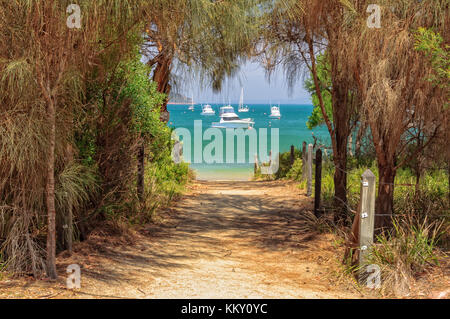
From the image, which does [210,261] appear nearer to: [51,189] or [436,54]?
[51,189]

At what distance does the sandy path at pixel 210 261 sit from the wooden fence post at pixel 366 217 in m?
0.35

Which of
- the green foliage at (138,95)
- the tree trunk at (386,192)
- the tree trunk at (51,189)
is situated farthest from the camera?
the green foliage at (138,95)

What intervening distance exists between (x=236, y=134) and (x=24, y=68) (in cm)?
5814

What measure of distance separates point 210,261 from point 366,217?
214cm

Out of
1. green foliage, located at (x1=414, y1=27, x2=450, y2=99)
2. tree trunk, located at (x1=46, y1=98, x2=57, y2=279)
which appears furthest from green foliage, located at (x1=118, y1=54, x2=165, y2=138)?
green foliage, located at (x1=414, y1=27, x2=450, y2=99)

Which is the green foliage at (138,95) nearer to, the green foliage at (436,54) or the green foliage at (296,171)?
the green foliage at (436,54)

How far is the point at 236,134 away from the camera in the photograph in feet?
205

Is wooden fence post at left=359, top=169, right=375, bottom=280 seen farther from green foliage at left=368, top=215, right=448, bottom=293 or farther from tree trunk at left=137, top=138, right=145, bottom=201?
tree trunk at left=137, top=138, right=145, bottom=201

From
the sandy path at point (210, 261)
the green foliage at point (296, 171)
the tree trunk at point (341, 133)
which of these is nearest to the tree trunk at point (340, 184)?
the tree trunk at point (341, 133)

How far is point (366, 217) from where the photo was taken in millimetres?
5090

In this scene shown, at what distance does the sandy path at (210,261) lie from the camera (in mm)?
4828

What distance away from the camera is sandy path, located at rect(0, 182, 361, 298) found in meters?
4.83

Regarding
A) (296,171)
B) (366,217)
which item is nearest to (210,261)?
(366,217)

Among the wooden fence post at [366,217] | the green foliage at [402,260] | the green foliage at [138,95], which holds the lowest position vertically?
the green foliage at [402,260]
